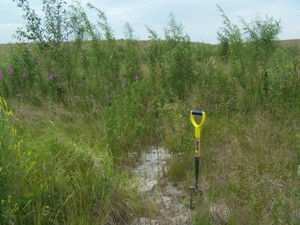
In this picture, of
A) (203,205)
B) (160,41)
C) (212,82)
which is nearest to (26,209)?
(203,205)

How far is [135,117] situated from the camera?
16.9ft

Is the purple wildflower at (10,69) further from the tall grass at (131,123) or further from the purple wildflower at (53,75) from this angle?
the purple wildflower at (53,75)

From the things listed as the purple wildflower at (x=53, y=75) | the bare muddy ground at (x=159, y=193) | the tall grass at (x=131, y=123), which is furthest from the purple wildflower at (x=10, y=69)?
the bare muddy ground at (x=159, y=193)

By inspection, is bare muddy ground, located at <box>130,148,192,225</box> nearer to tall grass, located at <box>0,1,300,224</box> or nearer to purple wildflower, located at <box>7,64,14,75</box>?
tall grass, located at <box>0,1,300,224</box>

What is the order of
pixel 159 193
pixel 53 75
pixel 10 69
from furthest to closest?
pixel 10 69
pixel 53 75
pixel 159 193

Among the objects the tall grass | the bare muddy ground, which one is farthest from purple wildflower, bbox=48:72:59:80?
the bare muddy ground

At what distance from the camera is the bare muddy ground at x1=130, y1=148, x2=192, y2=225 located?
3002 mm

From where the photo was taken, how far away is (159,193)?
3.53m

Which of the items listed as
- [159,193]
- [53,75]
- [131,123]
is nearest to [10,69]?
[53,75]

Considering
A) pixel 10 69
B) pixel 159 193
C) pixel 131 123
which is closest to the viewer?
pixel 159 193

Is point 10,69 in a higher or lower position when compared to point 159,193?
higher

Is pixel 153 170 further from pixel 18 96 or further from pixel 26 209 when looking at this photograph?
pixel 18 96

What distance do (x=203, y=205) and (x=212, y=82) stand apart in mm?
3957

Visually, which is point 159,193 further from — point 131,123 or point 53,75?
point 53,75
